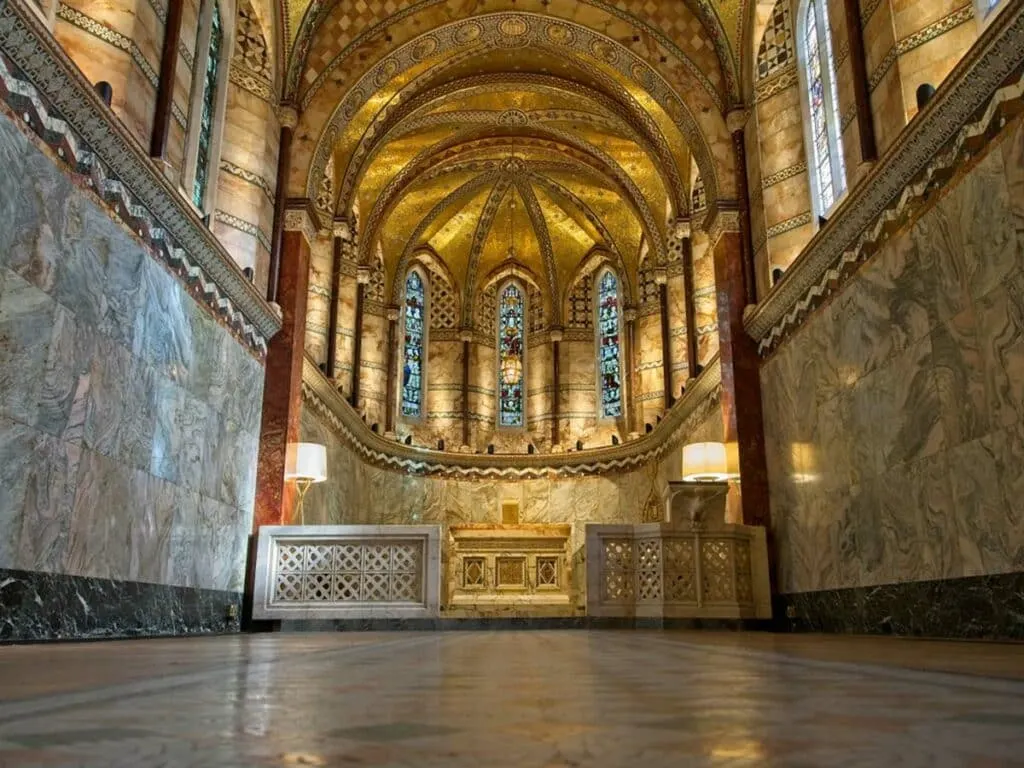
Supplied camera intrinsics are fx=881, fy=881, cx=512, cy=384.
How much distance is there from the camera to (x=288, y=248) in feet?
40.7

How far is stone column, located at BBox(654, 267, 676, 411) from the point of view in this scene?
59.8 ft

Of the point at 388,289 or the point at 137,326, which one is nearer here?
the point at 137,326

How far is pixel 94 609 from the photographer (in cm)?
671

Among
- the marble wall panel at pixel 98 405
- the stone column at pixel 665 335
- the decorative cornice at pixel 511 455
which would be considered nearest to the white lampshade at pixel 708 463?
the decorative cornice at pixel 511 455

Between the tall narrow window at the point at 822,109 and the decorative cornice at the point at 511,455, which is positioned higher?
the tall narrow window at the point at 822,109

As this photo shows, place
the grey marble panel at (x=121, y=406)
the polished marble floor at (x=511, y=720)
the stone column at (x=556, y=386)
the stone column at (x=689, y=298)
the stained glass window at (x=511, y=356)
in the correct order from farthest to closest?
1. the stained glass window at (x=511, y=356)
2. the stone column at (x=556, y=386)
3. the stone column at (x=689, y=298)
4. the grey marble panel at (x=121, y=406)
5. the polished marble floor at (x=511, y=720)

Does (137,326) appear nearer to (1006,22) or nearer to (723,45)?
(1006,22)

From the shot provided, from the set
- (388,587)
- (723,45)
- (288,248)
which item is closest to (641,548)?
(388,587)

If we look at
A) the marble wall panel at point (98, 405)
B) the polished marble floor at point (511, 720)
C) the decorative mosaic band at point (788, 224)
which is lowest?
the polished marble floor at point (511, 720)

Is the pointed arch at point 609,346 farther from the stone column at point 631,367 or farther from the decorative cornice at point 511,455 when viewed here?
the decorative cornice at point 511,455

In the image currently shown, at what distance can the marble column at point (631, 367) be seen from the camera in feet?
66.7

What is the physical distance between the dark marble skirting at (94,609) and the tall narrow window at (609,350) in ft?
44.1

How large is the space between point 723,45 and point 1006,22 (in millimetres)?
7756

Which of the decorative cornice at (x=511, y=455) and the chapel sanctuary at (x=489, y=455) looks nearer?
the chapel sanctuary at (x=489, y=455)
